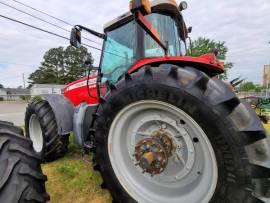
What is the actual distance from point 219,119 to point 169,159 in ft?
2.19

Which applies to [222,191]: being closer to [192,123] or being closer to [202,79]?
[192,123]

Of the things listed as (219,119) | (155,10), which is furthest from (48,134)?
(219,119)

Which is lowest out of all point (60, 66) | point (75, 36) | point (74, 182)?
point (74, 182)

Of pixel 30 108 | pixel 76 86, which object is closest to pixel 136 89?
pixel 76 86

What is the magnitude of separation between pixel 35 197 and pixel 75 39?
91.3 inches

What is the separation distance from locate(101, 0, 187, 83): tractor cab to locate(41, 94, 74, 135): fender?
33.9 inches

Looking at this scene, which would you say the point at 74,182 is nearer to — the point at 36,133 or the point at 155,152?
the point at 155,152

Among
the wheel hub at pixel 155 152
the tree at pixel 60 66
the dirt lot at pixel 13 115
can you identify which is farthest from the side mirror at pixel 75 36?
the tree at pixel 60 66

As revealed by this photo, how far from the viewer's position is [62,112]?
3.39 m

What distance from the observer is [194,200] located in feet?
5.51

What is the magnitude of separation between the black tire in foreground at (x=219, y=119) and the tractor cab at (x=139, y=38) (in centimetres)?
97

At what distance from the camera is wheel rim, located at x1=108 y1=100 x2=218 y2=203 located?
165 cm

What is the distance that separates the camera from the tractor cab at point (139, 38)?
8.62 ft

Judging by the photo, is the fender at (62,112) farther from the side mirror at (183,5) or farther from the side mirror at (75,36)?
the side mirror at (183,5)
